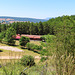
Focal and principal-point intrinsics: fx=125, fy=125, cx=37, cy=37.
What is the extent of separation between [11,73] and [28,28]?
A: 54185 millimetres

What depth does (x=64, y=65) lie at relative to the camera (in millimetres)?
2789

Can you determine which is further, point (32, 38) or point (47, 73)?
point (32, 38)

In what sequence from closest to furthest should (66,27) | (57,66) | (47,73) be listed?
1. (57,66)
2. (47,73)
3. (66,27)

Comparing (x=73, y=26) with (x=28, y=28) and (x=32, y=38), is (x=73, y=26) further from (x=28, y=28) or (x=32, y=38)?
(x=28, y=28)

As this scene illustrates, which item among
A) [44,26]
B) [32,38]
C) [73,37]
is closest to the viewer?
[73,37]

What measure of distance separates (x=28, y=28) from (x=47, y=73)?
54.0 m

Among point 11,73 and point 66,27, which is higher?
point 66,27

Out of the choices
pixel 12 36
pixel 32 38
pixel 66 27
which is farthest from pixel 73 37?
pixel 32 38

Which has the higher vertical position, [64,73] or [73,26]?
[73,26]

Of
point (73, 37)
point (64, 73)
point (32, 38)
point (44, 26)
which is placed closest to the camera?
point (64, 73)

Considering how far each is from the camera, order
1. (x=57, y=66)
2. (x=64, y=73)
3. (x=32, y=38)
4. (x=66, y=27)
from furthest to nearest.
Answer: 1. (x=32, y=38)
2. (x=66, y=27)
3. (x=57, y=66)
4. (x=64, y=73)

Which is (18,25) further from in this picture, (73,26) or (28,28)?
(73,26)

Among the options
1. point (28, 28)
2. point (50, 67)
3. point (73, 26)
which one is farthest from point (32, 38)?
point (50, 67)

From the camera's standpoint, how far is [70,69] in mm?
2797
